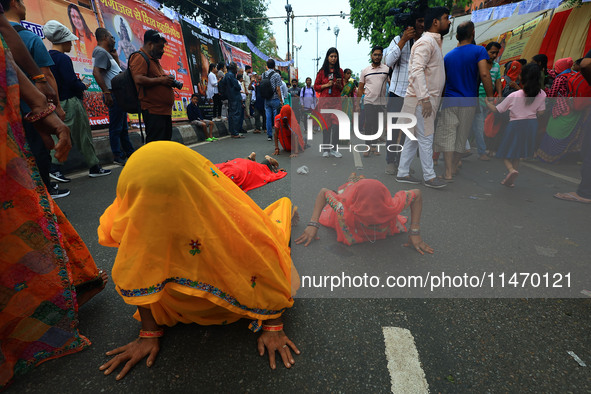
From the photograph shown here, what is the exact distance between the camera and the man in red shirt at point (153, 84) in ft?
12.2

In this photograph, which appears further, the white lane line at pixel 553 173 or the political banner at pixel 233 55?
the political banner at pixel 233 55

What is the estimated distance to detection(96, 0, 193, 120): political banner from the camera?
7.04 metres

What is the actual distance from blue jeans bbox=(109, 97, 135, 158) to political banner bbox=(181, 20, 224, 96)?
22.5ft

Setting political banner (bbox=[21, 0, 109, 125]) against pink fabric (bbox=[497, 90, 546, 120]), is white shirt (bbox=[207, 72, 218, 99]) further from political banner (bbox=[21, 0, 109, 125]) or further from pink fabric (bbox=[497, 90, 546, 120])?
pink fabric (bbox=[497, 90, 546, 120])

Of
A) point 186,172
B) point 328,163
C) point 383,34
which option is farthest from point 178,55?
point 383,34

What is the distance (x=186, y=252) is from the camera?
45.3 inches

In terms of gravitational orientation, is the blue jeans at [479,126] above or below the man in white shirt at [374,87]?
below

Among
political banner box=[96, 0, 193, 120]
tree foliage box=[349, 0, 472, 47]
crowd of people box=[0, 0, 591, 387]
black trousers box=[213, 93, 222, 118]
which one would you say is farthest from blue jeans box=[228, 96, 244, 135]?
tree foliage box=[349, 0, 472, 47]

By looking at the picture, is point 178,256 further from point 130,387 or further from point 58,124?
point 58,124

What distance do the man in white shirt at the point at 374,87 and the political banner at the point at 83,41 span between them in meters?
5.40

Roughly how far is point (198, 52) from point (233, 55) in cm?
488

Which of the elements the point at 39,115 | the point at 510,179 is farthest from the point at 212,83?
the point at 39,115

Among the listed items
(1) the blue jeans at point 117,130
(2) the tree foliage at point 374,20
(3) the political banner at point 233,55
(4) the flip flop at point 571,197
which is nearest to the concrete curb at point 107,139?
(1) the blue jeans at point 117,130

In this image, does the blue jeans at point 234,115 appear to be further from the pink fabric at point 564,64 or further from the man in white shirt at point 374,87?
the pink fabric at point 564,64
